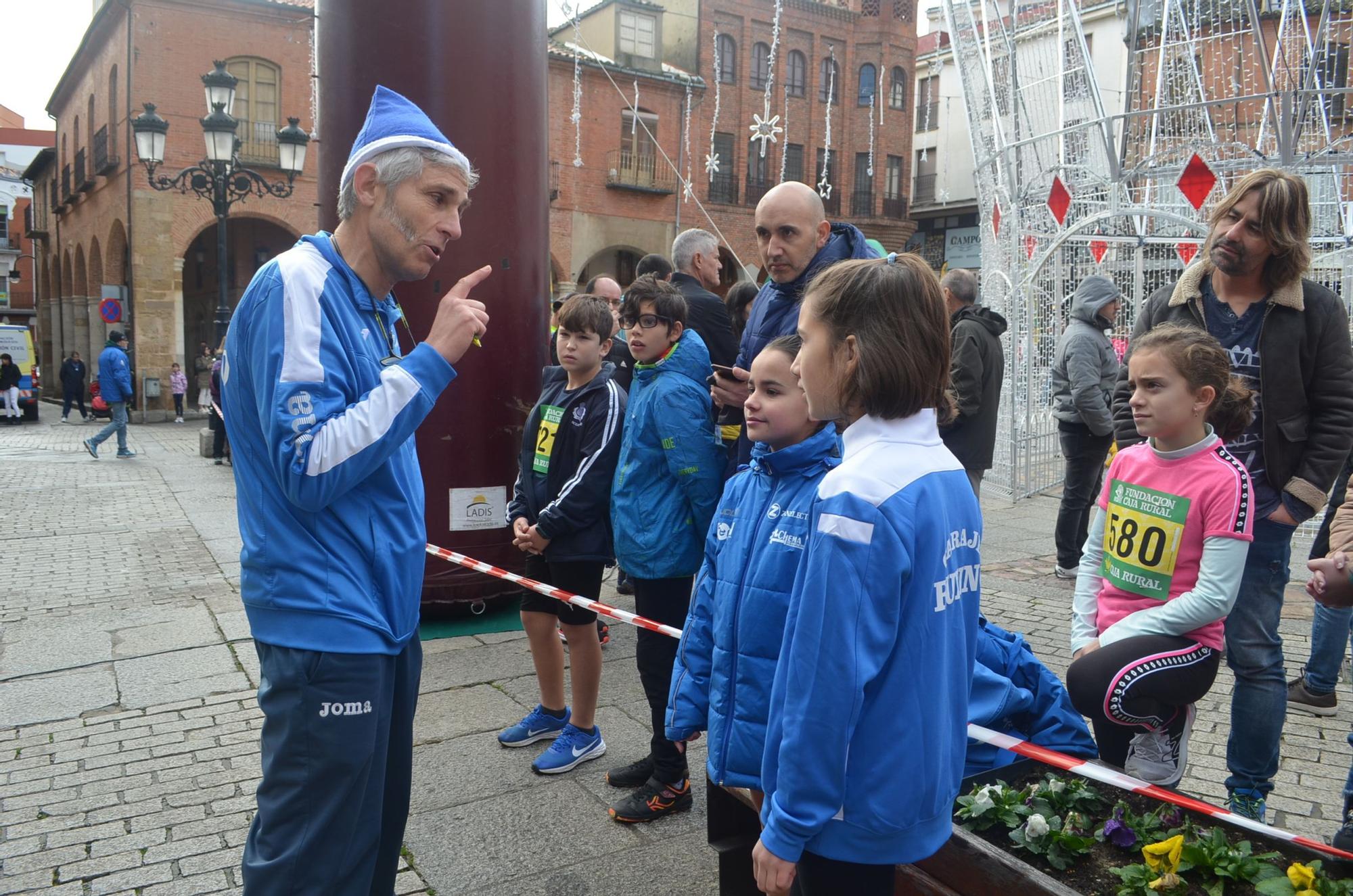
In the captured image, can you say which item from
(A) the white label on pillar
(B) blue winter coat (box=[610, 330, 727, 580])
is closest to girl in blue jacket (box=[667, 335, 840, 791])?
(B) blue winter coat (box=[610, 330, 727, 580])

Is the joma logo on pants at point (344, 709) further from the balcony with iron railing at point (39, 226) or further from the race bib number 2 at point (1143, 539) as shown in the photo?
the balcony with iron railing at point (39, 226)

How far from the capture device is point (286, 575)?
2.09m

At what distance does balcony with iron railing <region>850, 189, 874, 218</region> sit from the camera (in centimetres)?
3994

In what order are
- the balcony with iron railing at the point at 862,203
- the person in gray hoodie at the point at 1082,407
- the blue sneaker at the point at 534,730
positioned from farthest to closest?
the balcony with iron railing at the point at 862,203
the person in gray hoodie at the point at 1082,407
the blue sneaker at the point at 534,730

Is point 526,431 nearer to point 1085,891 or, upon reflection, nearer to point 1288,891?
point 1085,891

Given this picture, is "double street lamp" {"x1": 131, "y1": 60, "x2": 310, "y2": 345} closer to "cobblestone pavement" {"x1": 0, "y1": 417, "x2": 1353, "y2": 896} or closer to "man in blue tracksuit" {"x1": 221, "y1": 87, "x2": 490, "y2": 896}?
"cobblestone pavement" {"x1": 0, "y1": 417, "x2": 1353, "y2": 896}

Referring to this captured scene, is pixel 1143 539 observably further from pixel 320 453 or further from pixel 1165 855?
pixel 320 453

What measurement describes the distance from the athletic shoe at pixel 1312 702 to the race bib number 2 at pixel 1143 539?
227 centimetres

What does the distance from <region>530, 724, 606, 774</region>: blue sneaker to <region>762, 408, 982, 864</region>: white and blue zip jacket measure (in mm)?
2290

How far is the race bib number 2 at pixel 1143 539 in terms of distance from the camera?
9.89 ft

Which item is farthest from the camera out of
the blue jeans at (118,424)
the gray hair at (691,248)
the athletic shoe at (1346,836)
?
the blue jeans at (118,424)

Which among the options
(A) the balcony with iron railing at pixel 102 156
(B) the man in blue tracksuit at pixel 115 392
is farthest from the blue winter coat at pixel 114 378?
(A) the balcony with iron railing at pixel 102 156

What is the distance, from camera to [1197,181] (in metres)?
8.20

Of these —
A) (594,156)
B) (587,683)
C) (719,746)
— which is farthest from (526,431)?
(594,156)
